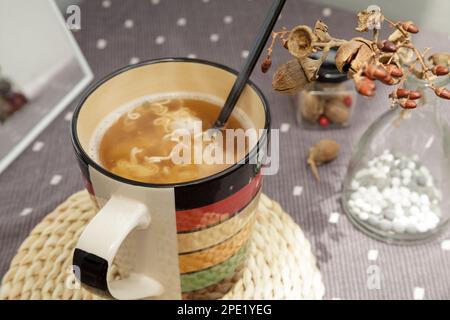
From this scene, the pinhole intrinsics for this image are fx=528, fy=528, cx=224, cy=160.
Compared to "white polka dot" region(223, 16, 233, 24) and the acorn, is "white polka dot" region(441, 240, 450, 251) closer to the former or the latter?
the acorn

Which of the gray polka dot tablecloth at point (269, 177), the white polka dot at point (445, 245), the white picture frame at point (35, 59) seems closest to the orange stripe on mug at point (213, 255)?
the gray polka dot tablecloth at point (269, 177)

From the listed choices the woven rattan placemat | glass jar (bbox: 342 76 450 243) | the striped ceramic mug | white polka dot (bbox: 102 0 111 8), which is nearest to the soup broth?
the striped ceramic mug

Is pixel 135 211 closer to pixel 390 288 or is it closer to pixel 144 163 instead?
pixel 144 163

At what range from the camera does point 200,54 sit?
941 mm

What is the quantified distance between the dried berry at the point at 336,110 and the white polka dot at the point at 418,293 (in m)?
0.28

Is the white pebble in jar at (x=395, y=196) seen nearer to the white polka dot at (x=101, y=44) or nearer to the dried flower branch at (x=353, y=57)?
the dried flower branch at (x=353, y=57)

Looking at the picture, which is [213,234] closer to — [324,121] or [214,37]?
[324,121]

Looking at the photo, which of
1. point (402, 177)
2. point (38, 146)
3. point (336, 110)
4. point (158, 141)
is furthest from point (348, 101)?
point (38, 146)

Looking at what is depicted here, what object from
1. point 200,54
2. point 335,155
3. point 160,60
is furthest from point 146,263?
point 200,54

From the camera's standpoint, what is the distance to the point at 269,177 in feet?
2.46

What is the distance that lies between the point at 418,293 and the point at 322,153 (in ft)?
0.75

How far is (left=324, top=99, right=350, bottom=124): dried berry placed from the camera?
31.1 inches

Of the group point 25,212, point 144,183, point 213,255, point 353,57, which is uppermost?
point 353,57

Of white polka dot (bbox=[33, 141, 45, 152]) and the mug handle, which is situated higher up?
the mug handle
